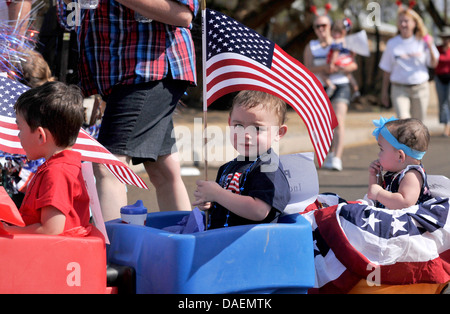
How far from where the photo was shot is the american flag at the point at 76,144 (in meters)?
3.33

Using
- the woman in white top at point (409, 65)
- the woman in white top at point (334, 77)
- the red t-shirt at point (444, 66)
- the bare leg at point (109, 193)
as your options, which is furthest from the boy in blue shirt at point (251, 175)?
the red t-shirt at point (444, 66)

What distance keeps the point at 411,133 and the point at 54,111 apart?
6.06ft

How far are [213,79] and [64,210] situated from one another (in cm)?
93

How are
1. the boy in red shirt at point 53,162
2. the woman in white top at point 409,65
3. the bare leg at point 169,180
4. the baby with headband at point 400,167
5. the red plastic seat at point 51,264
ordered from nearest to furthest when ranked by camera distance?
the red plastic seat at point 51,264 < the boy in red shirt at point 53,162 < the baby with headband at point 400,167 < the bare leg at point 169,180 < the woman in white top at point 409,65

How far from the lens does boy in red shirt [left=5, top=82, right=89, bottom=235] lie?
2.78 m

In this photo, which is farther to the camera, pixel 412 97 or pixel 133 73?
pixel 412 97

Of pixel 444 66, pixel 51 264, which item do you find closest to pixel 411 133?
pixel 51 264

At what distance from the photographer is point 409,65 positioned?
30.5 ft

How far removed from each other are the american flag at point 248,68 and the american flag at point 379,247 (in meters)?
0.36

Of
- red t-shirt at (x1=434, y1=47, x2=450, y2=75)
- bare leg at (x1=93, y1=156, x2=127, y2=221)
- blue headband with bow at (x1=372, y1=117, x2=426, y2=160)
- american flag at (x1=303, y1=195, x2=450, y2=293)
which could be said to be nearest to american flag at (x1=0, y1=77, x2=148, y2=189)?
bare leg at (x1=93, y1=156, x2=127, y2=221)

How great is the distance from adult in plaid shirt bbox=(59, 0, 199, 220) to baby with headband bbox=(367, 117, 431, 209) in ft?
3.63

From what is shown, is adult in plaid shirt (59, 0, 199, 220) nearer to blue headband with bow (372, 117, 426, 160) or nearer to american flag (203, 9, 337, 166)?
american flag (203, 9, 337, 166)

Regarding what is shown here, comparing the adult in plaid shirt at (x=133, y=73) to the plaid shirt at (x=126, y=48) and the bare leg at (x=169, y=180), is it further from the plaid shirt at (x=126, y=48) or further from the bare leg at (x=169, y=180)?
the bare leg at (x=169, y=180)

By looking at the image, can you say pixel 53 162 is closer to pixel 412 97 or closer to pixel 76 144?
pixel 76 144
